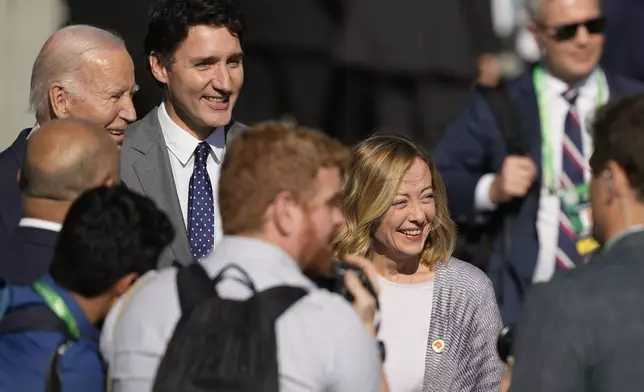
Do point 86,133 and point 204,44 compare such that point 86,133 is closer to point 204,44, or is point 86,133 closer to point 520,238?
point 204,44

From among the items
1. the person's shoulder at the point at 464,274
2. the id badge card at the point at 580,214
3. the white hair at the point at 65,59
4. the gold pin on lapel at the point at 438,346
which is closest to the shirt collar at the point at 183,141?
the white hair at the point at 65,59

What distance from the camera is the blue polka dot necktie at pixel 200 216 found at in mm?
5281

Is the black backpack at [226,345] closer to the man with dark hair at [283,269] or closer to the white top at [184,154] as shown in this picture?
the man with dark hair at [283,269]

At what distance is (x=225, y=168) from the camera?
11.8ft

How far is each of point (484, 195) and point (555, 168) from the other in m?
0.31

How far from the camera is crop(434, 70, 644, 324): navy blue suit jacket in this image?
6.13 m

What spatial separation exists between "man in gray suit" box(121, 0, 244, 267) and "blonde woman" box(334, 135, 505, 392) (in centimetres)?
53

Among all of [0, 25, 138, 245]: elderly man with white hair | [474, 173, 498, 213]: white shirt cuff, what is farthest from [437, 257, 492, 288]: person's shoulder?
[0, 25, 138, 245]: elderly man with white hair

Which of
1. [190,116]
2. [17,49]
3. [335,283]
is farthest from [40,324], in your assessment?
[17,49]

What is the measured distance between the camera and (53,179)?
4016mm

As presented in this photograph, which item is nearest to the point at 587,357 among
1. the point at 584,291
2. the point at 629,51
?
the point at 584,291

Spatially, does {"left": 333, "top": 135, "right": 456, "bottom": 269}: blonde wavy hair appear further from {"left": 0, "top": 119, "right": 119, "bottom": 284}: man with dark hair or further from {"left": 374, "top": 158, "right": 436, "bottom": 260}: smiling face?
{"left": 0, "top": 119, "right": 119, "bottom": 284}: man with dark hair

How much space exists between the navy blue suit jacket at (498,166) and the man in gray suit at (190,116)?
1.11 metres

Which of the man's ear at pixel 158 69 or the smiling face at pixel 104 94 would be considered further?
the man's ear at pixel 158 69
